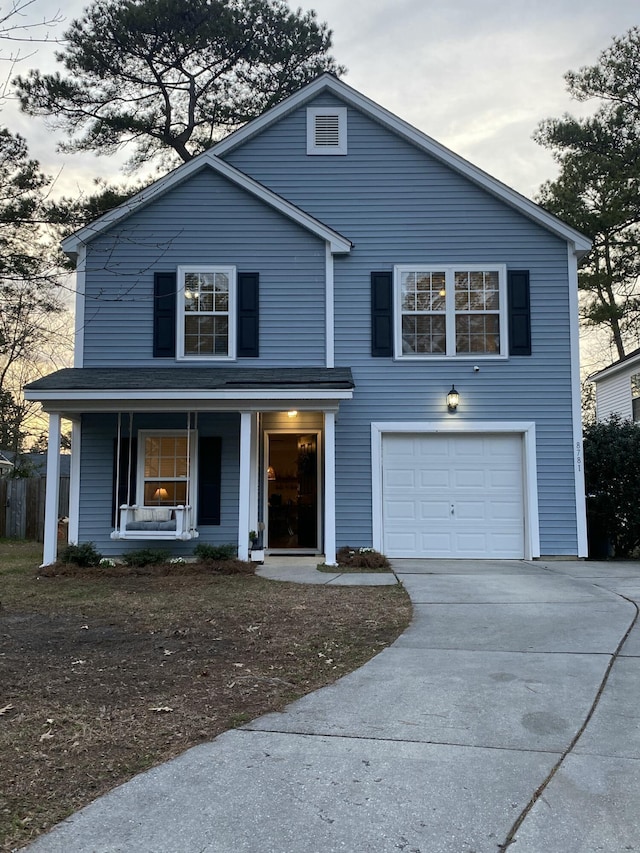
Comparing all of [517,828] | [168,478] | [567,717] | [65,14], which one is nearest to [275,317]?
[168,478]

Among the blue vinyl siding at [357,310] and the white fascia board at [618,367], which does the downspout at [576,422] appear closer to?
the blue vinyl siding at [357,310]

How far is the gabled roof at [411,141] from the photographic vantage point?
10977mm

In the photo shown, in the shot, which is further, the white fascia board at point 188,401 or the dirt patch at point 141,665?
the white fascia board at point 188,401

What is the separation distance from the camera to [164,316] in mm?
10844

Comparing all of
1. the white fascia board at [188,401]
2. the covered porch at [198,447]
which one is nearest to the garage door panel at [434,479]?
the covered porch at [198,447]

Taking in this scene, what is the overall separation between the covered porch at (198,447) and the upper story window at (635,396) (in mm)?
12047

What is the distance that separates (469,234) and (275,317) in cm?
350

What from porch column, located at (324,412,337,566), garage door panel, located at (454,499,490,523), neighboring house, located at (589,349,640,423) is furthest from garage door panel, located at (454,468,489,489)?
neighboring house, located at (589,349,640,423)

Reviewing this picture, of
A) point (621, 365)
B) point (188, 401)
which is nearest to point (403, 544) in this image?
point (188, 401)

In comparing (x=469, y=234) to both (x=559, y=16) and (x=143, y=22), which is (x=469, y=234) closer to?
(x=559, y=16)

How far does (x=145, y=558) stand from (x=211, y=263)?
4.78 meters

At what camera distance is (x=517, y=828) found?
254 centimetres

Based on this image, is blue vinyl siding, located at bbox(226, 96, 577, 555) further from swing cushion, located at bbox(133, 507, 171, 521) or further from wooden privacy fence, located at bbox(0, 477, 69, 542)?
wooden privacy fence, located at bbox(0, 477, 69, 542)

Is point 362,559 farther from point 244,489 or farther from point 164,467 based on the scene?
point 164,467
